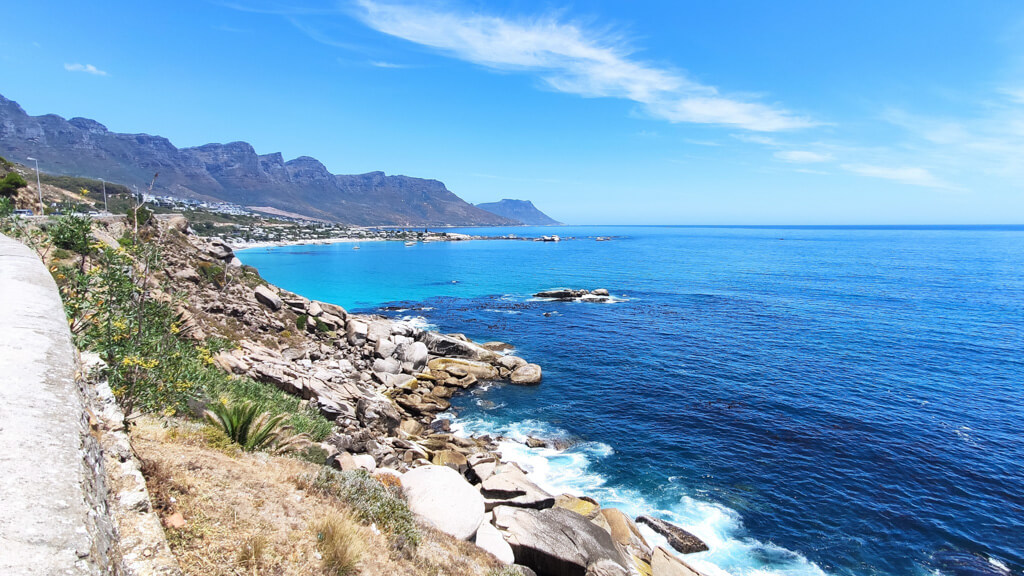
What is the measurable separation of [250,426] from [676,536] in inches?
522

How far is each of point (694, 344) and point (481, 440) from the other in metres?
21.7

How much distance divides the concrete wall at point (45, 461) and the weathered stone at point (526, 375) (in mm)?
→ 25360

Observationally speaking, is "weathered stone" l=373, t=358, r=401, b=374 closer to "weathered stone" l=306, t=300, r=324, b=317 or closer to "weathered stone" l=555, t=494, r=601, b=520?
"weathered stone" l=306, t=300, r=324, b=317

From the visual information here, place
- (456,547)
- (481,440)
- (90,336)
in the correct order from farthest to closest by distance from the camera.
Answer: (481,440) < (456,547) < (90,336)

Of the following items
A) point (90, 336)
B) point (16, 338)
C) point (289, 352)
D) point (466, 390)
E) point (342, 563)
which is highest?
point (16, 338)

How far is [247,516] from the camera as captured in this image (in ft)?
20.4

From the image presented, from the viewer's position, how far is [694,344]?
1428 inches

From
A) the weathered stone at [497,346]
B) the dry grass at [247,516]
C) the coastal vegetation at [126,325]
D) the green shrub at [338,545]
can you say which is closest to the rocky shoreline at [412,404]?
the weathered stone at [497,346]

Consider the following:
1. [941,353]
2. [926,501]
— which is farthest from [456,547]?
[941,353]

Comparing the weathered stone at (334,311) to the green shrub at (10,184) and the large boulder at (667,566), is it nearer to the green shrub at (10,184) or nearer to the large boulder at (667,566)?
the green shrub at (10,184)

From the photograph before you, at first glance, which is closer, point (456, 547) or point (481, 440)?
point (456, 547)

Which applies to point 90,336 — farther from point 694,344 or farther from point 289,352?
point 694,344

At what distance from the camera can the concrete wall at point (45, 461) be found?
2.54m

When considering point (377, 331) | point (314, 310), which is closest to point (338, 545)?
point (377, 331)
